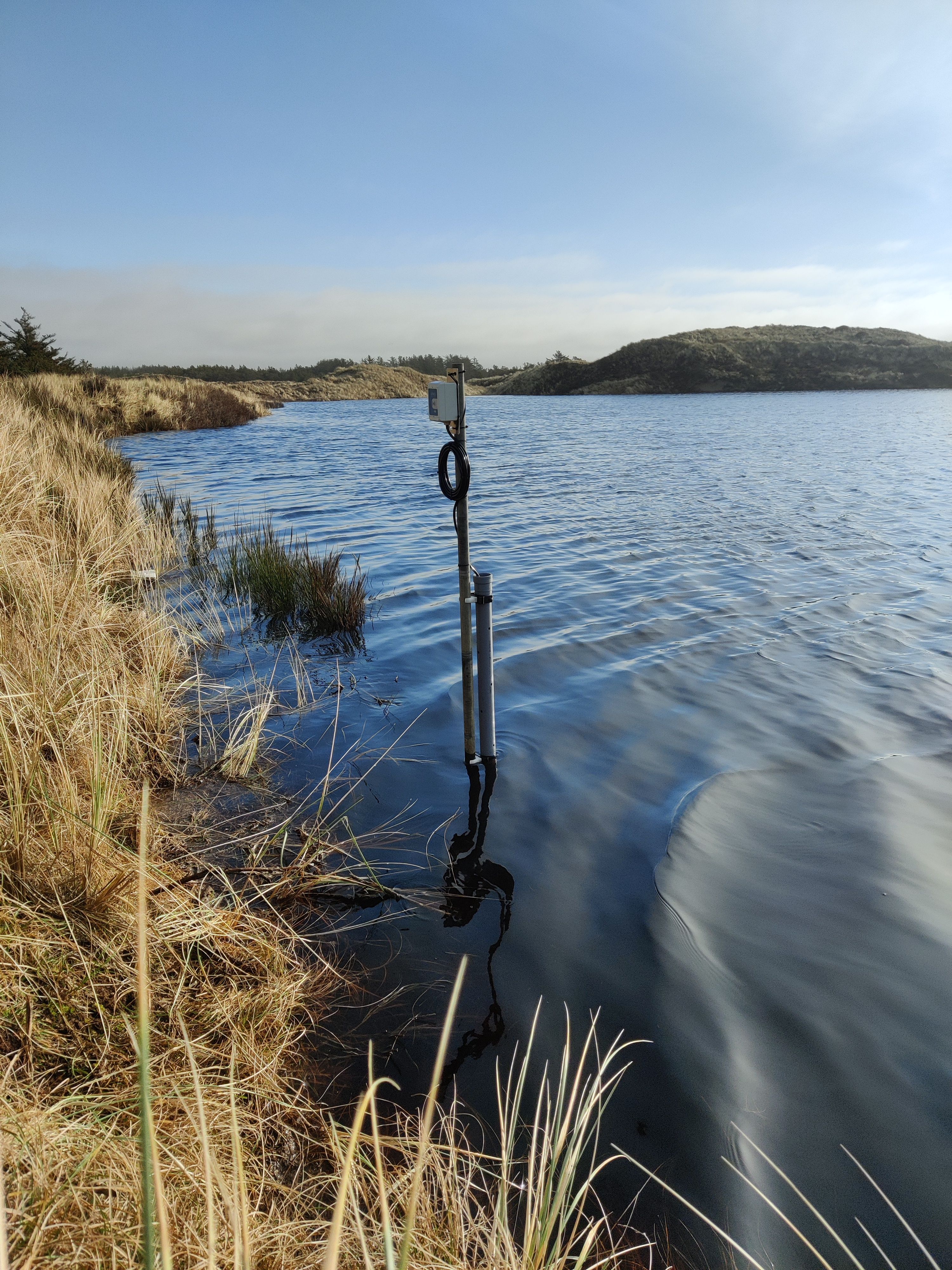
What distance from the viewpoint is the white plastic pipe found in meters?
4.40

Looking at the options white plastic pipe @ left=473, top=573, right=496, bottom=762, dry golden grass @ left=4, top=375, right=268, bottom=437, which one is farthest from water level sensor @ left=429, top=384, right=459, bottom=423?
dry golden grass @ left=4, top=375, right=268, bottom=437

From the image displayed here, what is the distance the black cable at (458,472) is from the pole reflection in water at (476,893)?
5.84ft

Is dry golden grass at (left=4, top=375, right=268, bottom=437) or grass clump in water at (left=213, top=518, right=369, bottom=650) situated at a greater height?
dry golden grass at (left=4, top=375, right=268, bottom=437)

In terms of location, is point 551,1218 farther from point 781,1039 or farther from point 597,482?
point 597,482

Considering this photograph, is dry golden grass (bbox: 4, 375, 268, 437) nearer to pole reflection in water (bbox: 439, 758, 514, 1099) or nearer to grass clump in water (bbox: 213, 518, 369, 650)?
grass clump in water (bbox: 213, 518, 369, 650)

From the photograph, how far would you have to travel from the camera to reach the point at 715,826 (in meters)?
4.12

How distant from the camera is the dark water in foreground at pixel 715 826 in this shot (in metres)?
2.52

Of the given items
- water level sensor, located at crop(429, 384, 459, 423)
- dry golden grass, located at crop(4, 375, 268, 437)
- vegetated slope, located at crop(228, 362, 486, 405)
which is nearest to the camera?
water level sensor, located at crop(429, 384, 459, 423)

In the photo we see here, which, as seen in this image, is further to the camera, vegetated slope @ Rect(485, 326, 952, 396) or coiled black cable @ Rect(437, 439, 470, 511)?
Answer: vegetated slope @ Rect(485, 326, 952, 396)

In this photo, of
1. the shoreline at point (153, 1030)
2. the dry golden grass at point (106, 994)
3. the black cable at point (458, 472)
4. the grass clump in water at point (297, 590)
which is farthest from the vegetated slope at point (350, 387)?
the shoreline at point (153, 1030)

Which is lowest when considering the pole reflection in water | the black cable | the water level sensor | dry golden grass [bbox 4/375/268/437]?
the pole reflection in water

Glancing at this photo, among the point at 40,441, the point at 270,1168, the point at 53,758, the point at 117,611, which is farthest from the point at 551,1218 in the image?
the point at 40,441

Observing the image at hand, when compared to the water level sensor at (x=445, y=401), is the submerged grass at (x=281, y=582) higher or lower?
lower

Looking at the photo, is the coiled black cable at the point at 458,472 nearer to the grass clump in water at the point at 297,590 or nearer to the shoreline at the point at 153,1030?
the shoreline at the point at 153,1030
